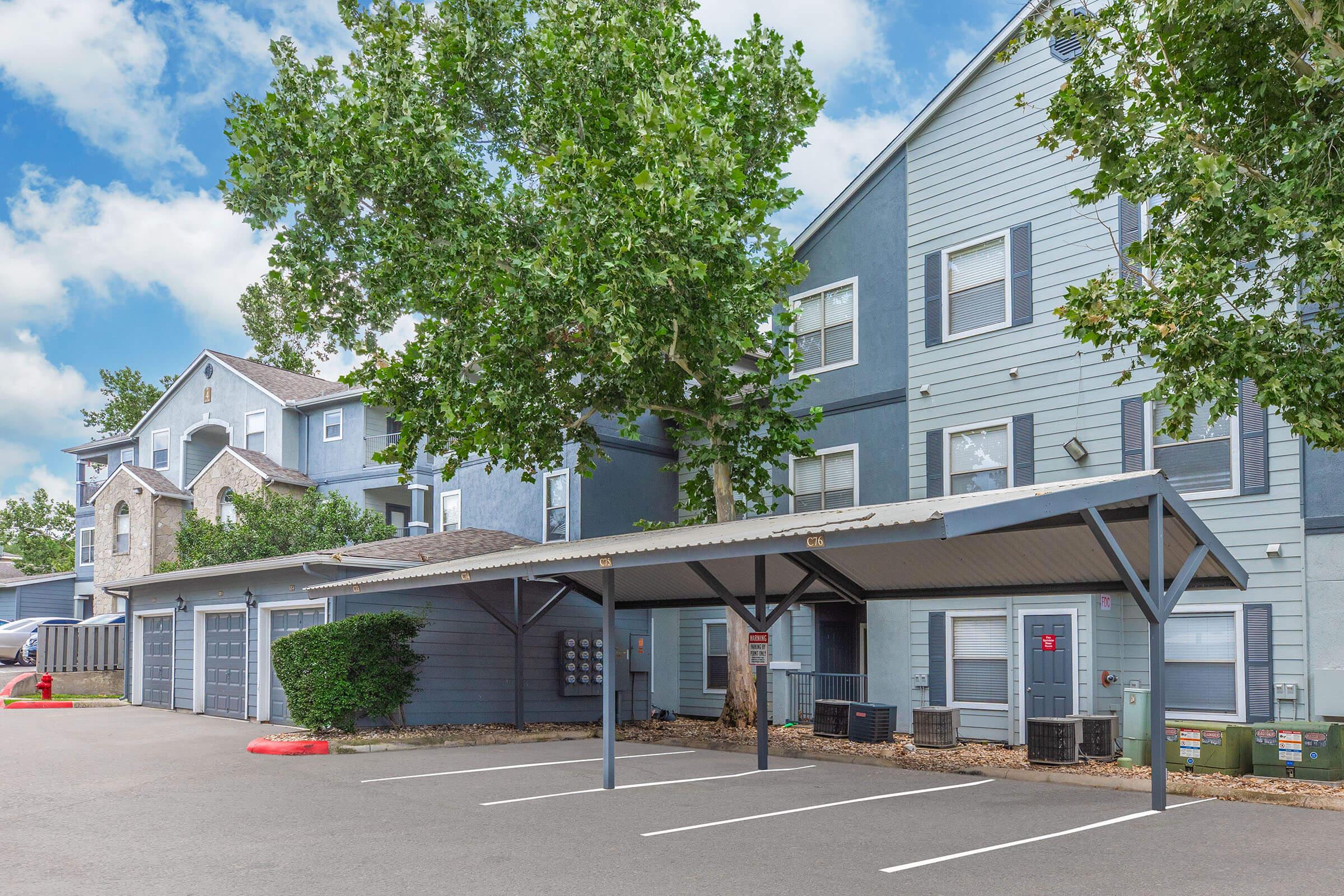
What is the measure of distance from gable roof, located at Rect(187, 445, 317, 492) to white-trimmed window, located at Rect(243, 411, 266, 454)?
524mm

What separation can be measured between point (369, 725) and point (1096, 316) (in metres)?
12.6

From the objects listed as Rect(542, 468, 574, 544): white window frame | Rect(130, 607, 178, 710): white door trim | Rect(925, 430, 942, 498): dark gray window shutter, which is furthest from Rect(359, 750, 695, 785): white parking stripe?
Rect(130, 607, 178, 710): white door trim

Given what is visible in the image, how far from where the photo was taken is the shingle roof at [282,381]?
35.0 meters

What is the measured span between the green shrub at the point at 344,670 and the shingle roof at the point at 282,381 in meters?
17.8

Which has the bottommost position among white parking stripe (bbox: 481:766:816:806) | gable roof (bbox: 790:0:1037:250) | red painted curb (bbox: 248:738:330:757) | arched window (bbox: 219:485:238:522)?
red painted curb (bbox: 248:738:330:757)

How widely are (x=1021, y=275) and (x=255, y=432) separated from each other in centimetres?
2613

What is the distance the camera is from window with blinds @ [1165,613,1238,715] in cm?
1492

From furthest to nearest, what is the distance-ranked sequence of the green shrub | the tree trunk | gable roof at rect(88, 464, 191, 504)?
gable roof at rect(88, 464, 191, 504) → the tree trunk → the green shrub

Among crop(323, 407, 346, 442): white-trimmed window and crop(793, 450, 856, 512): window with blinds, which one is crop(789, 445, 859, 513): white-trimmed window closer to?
crop(793, 450, 856, 512): window with blinds

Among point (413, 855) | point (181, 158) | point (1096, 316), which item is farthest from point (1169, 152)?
point (181, 158)

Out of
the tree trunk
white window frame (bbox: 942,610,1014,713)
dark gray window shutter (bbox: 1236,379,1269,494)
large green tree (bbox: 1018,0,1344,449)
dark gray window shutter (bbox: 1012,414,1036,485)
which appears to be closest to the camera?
large green tree (bbox: 1018,0,1344,449)

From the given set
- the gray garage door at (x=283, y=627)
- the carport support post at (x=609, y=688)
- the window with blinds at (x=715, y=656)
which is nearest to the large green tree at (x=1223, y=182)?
the carport support post at (x=609, y=688)

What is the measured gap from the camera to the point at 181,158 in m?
46.9

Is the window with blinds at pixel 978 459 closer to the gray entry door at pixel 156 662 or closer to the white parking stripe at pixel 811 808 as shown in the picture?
the white parking stripe at pixel 811 808
